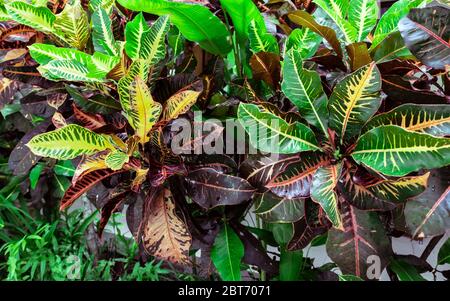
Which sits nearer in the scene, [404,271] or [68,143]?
[68,143]

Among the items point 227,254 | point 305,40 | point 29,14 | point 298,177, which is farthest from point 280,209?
point 29,14

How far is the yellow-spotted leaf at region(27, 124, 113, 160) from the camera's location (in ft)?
2.13

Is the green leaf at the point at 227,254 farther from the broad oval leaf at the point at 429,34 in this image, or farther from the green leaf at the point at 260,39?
the broad oval leaf at the point at 429,34

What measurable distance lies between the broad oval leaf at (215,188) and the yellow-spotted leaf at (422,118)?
0.79ft

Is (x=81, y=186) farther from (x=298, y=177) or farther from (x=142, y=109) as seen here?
(x=298, y=177)

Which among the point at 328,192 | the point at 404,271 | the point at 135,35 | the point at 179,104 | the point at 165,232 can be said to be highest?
the point at 135,35

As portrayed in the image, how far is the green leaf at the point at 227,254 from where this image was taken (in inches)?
30.5

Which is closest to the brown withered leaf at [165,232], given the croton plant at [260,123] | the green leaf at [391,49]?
the croton plant at [260,123]

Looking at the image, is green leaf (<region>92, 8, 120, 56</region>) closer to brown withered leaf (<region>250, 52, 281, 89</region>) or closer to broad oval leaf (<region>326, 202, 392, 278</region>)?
brown withered leaf (<region>250, 52, 281, 89</region>)

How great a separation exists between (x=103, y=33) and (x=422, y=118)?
1.80 feet

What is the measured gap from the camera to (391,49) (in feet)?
2.06

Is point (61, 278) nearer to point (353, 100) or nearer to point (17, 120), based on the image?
point (17, 120)

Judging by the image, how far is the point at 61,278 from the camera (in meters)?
1.19
